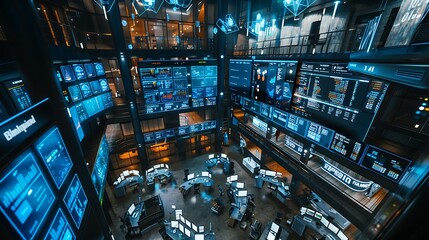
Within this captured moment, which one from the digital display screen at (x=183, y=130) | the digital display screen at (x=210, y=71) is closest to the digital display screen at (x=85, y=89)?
the digital display screen at (x=183, y=130)

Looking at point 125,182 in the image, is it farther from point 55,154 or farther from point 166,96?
point 55,154

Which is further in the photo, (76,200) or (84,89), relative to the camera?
(84,89)

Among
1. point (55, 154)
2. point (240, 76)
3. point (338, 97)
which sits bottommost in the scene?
point (55, 154)

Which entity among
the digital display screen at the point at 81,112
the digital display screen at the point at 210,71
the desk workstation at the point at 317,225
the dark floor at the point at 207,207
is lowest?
the dark floor at the point at 207,207

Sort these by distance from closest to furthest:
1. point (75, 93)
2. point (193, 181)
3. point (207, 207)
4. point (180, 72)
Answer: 1. point (75, 93)
2. point (207, 207)
3. point (193, 181)
4. point (180, 72)

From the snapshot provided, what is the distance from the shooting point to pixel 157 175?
40.6ft

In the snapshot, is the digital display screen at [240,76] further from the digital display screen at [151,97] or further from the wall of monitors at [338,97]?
the digital display screen at [151,97]

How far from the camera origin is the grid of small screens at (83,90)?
260 inches

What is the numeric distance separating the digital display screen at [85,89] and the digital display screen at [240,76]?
9436mm

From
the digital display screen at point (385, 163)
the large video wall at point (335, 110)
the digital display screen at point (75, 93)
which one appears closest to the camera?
Result: the digital display screen at point (385, 163)

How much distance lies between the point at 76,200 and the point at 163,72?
922cm

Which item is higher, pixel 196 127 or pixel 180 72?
pixel 180 72

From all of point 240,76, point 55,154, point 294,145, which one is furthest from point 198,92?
point 55,154

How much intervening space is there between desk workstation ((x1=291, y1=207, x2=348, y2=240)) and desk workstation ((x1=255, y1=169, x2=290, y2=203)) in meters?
1.93
